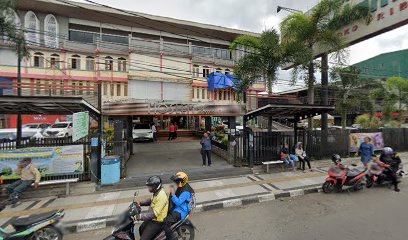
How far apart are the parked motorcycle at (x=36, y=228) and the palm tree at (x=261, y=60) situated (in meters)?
10.0

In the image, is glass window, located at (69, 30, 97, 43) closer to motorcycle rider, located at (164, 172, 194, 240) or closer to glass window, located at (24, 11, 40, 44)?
glass window, located at (24, 11, 40, 44)

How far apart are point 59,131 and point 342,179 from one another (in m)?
21.5

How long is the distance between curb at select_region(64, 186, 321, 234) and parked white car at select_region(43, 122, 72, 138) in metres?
15.1

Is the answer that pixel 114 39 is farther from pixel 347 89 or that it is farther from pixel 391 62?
pixel 391 62

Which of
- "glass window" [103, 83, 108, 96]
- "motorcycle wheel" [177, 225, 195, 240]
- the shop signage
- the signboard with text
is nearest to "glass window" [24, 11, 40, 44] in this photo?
"glass window" [103, 83, 108, 96]

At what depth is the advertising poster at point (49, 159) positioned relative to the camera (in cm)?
639

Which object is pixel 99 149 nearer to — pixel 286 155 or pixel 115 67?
pixel 286 155

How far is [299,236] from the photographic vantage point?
164 inches

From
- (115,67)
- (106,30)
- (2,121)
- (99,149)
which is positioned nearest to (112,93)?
(115,67)

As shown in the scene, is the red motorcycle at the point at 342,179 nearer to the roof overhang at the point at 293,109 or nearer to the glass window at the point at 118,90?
the roof overhang at the point at 293,109

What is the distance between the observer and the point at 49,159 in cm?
678

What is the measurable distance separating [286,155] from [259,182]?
7.06 feet

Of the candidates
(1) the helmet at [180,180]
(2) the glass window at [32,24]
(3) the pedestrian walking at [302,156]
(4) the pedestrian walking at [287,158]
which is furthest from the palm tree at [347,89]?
(2) the glass window at [32,24]

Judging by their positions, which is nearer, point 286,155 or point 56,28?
point 286,155
